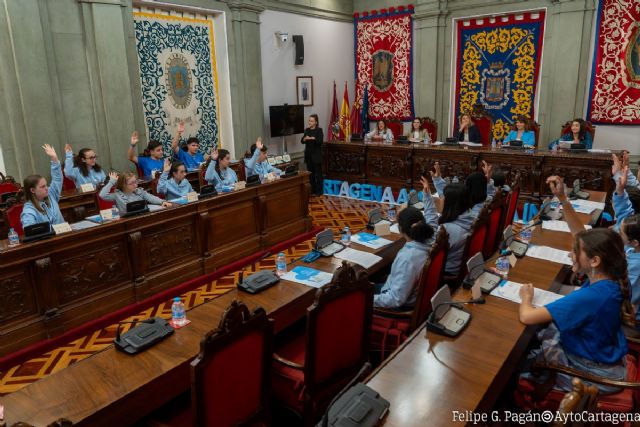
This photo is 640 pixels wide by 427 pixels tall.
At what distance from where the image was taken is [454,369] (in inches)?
83.5

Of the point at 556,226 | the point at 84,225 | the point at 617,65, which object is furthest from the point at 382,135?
the point at 84,225

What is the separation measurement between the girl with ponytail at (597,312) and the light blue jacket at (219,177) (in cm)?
419

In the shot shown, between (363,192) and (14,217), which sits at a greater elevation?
(14,217)

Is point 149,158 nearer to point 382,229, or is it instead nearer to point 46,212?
point 46,212

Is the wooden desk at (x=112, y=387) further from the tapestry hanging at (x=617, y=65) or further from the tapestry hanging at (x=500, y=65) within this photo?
the tapestry hanging at (x=500, y=65)

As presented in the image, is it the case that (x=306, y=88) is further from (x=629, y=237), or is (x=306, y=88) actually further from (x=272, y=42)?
(x=629, y=237)

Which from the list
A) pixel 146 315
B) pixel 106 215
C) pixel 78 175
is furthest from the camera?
pixel 78 175

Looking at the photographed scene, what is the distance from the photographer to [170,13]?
23.7ft

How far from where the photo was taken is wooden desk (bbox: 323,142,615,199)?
659 centimetres

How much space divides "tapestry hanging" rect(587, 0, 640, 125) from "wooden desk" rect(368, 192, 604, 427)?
6925mm

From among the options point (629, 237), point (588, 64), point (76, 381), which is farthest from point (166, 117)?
point (588, 64)

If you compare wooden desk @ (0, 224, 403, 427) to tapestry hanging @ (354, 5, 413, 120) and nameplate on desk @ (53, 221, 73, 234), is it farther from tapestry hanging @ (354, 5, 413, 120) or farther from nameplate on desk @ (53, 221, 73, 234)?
tapestry hanging @ (354, 5, 413, 120)

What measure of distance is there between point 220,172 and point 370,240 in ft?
9.72

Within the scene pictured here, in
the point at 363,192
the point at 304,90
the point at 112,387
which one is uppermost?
the point at 304,90
